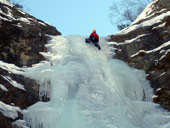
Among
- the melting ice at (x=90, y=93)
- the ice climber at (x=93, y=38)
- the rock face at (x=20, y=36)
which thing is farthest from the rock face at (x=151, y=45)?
the rock face at (x=20, y=36)

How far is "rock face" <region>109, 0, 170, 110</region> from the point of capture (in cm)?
Result: 888

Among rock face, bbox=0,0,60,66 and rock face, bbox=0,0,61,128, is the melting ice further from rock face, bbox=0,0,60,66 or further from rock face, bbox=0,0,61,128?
rock face, bbox=0,0,60,66

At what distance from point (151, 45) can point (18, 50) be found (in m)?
4.31

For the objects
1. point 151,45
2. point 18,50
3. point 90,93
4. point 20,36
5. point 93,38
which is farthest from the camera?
point 93,38

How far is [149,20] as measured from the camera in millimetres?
11039

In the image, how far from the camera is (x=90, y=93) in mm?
8031

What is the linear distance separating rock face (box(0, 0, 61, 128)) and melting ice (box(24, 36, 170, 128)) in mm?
343

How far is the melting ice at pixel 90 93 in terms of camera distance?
7.05 metres

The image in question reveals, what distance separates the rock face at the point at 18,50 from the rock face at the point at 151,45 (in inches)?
108

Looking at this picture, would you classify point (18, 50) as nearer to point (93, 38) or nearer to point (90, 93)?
point (93, 38)

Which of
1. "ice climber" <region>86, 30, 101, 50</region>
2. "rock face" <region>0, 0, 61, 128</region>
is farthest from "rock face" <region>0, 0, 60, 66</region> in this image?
"ice climber" <region>86, 30, 101, 50</region>

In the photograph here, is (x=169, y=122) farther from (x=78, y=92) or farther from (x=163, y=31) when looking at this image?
(x=163, y=31)

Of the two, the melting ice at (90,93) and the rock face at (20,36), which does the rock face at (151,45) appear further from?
the rock face at (20,36)

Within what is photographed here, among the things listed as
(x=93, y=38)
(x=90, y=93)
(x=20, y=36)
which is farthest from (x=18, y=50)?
(x=90, y=93)
